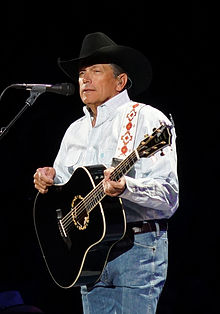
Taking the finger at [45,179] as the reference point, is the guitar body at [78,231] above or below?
below

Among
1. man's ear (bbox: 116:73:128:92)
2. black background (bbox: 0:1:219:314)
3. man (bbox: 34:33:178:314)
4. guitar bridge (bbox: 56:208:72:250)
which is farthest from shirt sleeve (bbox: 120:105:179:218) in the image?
black background (bbox: 0:1:219:314)

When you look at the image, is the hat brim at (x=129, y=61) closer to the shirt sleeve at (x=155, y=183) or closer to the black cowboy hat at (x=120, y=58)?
the black cowboy hat at (x=120, y=58)

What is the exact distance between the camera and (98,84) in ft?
9.34

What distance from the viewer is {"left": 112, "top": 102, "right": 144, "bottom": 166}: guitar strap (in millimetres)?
2502

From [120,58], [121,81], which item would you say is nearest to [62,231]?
[121,81]

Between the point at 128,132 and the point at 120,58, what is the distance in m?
0.56

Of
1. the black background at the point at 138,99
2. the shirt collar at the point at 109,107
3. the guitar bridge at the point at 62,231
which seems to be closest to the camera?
the guitar bridge at the point at 62,231

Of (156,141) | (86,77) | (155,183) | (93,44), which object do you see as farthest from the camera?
(93,44)

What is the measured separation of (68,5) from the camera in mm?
4738

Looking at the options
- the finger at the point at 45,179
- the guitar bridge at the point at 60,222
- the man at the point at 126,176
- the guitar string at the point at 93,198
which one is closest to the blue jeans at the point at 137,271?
the man at the point at 126,176

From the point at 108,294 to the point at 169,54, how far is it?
2.42 metres

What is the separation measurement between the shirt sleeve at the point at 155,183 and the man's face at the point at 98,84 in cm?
39

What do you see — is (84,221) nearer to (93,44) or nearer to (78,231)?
(78,231)

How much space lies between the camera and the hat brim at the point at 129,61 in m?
2.84
